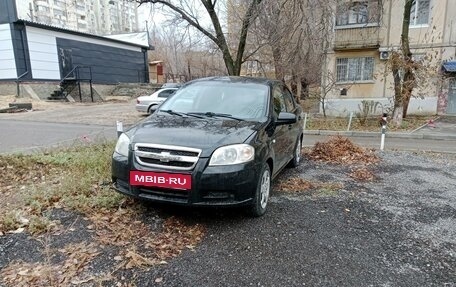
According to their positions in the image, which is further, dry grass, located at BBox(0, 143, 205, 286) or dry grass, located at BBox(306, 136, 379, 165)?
dry grass, located at BBox(306, 136, 379, 165)

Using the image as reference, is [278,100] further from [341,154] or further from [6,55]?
Result: [6,55]

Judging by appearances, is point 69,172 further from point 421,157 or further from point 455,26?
point 455,26

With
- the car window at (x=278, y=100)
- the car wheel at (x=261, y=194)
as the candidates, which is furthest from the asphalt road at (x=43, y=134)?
the car wheel at (x=261, y=194)

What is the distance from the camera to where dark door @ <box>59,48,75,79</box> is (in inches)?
900

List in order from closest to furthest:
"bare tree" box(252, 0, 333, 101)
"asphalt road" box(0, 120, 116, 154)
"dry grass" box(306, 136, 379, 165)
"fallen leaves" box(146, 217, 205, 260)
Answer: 1. "fallen leaves" box(146, 217, 205, 260)
2. "dry grass" box(306, 136, 379, 165)
3. "asphalt road" box(0, 120, 116, 154)
4. "bare tree" box(252, 0, 333, 101)

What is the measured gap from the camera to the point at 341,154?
289 inches

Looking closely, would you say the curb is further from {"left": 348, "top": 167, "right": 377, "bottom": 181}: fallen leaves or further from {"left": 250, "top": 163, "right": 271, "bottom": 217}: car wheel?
{"left": 250, "top": 163, "right": 271, "bottom": 217}: car wheel

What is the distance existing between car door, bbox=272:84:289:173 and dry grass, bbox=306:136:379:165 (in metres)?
2.24

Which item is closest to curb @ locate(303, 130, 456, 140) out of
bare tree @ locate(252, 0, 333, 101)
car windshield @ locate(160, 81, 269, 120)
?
bare tree @ locate(252, 0, 333, 101)

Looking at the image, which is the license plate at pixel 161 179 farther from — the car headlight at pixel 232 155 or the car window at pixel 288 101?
the car window at pixel 288 101

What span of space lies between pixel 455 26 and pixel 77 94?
22.8m

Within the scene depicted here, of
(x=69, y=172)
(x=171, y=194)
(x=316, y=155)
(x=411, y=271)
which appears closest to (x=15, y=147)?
(x=69, y=172)

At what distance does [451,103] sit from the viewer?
17484 mm

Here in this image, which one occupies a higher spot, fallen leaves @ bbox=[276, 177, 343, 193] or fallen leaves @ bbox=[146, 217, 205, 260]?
fallen leaves @ bbox=[146, 217, 205, 260]
